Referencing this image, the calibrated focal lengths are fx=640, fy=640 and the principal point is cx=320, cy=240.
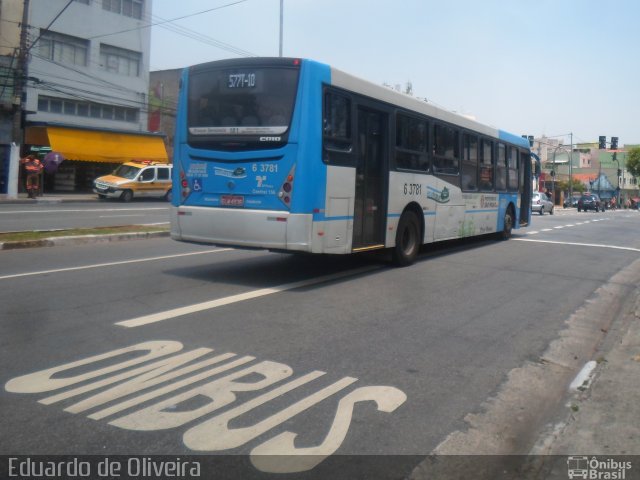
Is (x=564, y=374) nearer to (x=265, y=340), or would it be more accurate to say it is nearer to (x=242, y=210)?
(x=265, y=340)

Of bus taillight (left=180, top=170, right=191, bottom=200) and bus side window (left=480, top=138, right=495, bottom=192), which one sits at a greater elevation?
bus side window (left=480, top=138, right=495, bottom=192)

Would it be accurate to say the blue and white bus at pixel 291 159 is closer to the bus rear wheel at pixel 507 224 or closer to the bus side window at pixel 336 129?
the bus side window at pixel 336 129

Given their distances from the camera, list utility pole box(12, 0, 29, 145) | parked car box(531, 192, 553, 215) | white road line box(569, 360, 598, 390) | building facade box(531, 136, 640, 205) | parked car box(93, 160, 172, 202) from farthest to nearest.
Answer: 1. building facade box(531, 136, 640, 205)
2. parked car box(531, 192, 553, 215)
3. parked car box(93, 160, 172, 202)
4. utility pole box(12, 0, 29, 145)
5. white road line box(569, 360, 598, 390)

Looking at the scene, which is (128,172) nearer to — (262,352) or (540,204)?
(540,204)

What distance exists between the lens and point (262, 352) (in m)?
5.70

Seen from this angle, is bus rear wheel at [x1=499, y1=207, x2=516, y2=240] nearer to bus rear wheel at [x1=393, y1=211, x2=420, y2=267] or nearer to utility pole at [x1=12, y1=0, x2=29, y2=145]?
bus rear wheel at [x1=393, y1=211, x2=420, y2=267]

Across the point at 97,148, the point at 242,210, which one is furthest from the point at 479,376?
the point at 97,148

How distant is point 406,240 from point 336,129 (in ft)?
10.5

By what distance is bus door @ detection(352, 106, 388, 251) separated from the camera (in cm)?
974

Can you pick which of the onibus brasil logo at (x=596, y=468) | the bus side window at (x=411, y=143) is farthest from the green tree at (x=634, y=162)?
the onibus brasil logo at (x=596, y=468)

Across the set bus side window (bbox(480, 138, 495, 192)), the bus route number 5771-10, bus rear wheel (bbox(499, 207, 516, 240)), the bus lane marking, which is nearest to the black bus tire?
bus rear wheel (bbox(499, 207, 516, 240))

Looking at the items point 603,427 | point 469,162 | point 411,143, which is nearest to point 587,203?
point 469,162

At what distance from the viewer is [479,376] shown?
5.45 meters

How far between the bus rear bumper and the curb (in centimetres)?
456
